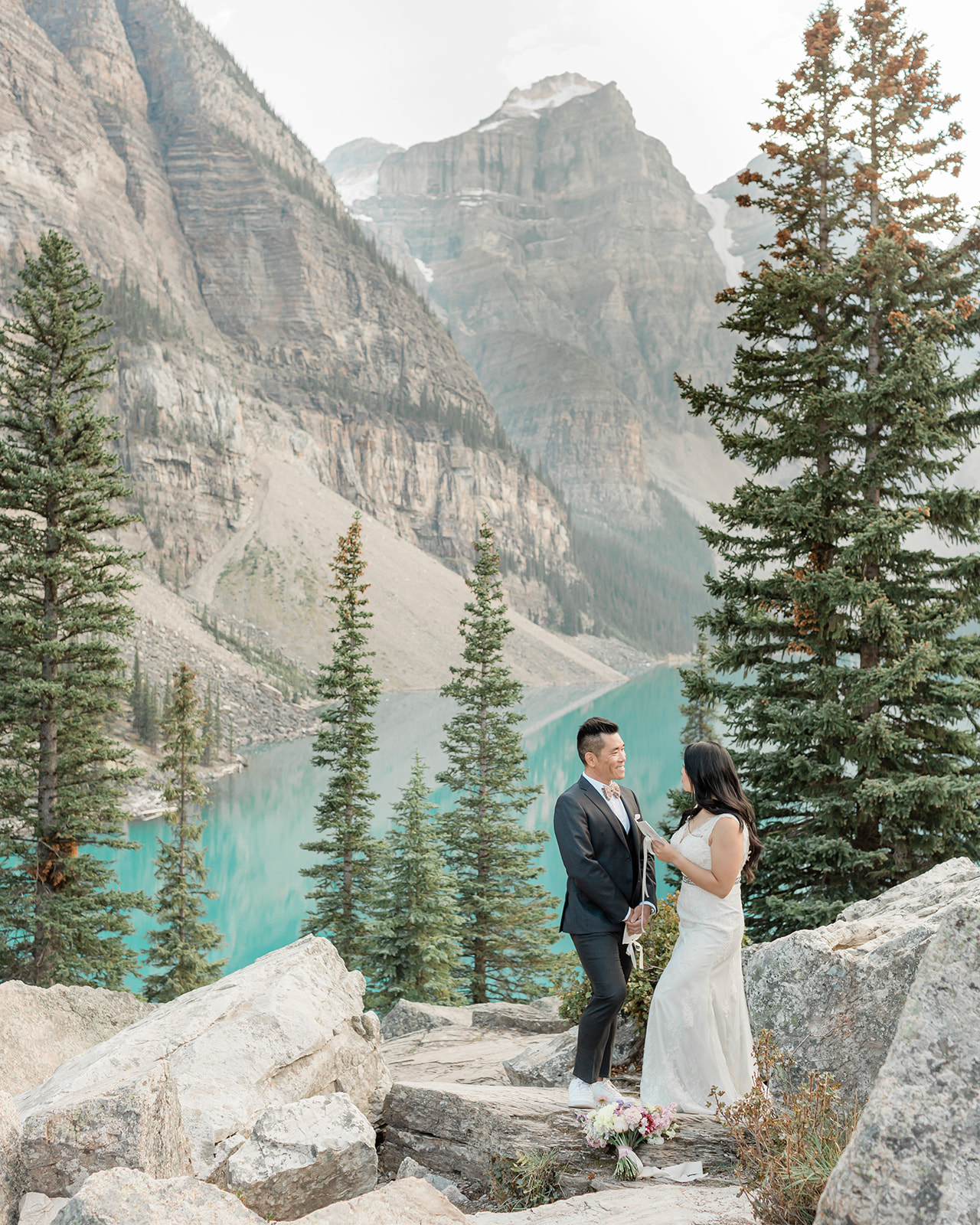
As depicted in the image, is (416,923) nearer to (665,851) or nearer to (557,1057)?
(557,1057)

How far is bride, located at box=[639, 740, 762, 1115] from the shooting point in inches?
211

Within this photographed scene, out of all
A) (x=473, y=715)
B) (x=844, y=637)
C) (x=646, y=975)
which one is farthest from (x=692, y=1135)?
(x=473, y=715)

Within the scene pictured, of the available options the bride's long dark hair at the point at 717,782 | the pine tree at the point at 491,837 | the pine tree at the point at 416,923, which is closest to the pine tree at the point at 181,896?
the pine tree at the point at 416,923

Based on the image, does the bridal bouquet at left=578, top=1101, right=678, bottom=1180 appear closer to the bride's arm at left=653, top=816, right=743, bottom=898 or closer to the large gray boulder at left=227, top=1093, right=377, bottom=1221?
the bride's arm at left=653, top=816, right=743, bottom=898

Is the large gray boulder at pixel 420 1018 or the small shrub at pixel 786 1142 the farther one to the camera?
the large gray boulder at pixel 420 1018

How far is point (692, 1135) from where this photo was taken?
17.1ft

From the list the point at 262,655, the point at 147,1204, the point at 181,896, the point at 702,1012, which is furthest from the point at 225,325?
the point at 147,1204

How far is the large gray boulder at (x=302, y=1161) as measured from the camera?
16.6 ft

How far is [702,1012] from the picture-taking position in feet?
17.8

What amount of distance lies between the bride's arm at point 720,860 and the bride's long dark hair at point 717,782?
9cm

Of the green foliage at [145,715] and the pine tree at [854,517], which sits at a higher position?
the pine tree at [854,517]

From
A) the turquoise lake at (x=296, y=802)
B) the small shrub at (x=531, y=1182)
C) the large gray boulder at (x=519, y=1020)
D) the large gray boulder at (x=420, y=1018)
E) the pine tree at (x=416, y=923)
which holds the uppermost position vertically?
the small shrub at (x=531, y=1182)

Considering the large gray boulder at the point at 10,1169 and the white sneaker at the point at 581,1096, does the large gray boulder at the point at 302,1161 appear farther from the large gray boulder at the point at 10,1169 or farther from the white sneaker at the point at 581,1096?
the white sneaker at the point at 581,1096

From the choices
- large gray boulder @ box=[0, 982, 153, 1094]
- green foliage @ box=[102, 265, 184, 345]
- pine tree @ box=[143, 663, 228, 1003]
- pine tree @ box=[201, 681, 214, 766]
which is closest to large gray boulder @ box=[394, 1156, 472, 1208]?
large gray boulder @ box=[0, 982, 153, 1094]
